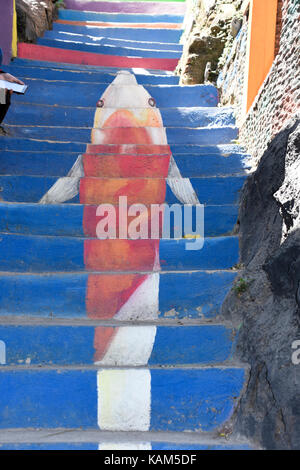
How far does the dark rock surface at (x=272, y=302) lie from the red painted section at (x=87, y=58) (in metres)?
3.33

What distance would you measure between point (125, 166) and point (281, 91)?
4.09ft

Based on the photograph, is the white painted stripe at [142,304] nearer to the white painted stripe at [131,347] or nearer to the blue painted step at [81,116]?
the white painted stripe at [131,347]

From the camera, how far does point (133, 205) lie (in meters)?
3.52

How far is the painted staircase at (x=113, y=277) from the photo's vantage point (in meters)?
2.48

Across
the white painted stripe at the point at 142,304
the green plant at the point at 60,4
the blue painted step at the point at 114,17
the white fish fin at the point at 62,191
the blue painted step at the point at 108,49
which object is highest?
the green plant at the point at 60,4

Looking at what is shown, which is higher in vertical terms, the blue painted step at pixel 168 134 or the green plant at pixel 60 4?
the green plant at pixel 60 4

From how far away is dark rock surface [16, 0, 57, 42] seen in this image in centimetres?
591

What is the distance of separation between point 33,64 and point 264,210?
11.5 ft

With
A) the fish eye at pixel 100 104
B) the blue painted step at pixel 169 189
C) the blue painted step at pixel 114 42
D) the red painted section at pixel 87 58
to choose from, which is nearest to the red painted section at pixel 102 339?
the blue painted step at pixel 169 189

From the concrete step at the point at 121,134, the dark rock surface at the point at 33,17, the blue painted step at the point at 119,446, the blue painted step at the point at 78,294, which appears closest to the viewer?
the blue painted step at the point at 119,446

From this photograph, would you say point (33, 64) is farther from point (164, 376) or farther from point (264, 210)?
point (164, 376)

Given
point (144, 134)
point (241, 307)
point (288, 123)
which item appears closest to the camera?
point (241, 307)

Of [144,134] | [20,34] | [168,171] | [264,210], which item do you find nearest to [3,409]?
[264,210]

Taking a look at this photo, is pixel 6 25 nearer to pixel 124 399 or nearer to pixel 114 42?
pixel 114 42
